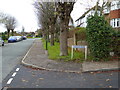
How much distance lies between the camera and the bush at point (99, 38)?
10477mm

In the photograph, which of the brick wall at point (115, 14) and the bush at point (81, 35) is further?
the brick wall at point (115, 14)

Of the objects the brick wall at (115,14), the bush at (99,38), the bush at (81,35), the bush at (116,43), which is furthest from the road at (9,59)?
the brick wall at (115,14)

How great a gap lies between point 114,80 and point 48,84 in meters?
2.47

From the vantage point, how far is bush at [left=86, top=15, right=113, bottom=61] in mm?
10477

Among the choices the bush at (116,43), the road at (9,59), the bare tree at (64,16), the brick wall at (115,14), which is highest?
the brick wall at (115,14)

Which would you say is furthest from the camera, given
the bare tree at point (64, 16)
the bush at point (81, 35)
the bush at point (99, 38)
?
the bush at point (81, 35)

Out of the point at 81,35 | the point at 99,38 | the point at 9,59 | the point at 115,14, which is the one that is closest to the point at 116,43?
the point at 99,38

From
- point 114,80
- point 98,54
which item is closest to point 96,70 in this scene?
point 114,80

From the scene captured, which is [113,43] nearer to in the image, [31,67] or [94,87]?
[31,67]

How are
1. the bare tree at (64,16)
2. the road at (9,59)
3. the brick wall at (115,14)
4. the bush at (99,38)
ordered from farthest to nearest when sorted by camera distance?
the brick wall at (115,14), the bare tree at (64,16), the bush at (99,38), the road at (9,59)

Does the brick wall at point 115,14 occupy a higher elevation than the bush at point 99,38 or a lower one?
higher

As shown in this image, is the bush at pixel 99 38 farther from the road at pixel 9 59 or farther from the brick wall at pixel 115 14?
the brick wall at pixel 115 14

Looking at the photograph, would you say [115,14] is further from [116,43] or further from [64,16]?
[64,16]

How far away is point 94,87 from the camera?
5637mm
